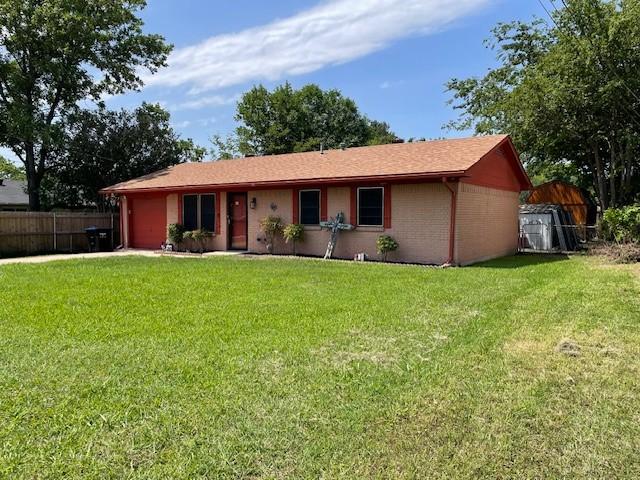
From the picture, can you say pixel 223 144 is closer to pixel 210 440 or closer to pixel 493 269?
pixel 493 269

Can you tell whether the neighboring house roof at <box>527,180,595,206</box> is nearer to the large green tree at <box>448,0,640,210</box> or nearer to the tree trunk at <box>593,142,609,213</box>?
the large green tree at <box>448,0,640,210</box>

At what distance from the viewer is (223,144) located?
42094 mm

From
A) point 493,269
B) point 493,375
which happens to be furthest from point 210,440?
point 493,269

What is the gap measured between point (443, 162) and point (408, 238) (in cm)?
212

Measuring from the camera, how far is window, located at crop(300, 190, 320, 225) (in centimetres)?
1419

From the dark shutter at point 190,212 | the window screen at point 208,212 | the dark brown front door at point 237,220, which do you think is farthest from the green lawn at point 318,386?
the dark shutter at point 190,212

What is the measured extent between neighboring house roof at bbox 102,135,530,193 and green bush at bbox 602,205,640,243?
3.55 meters

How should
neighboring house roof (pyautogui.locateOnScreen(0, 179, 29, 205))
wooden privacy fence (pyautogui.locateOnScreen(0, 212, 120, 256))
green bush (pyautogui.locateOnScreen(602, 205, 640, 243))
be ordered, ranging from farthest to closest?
1. neighboring house roof (pyautogui.locateOnScreen(0, 179, 29, 205))
2. wooden privacy fence (pyautogui.locateOnScreen(0, 212, 120, 256))
3. green bush (pyautogui.locateOnScreen(602, 205, 640, 243))

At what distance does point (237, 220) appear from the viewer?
1582cm

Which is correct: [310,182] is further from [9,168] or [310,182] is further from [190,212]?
[9,168]

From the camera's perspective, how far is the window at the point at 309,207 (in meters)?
14.2

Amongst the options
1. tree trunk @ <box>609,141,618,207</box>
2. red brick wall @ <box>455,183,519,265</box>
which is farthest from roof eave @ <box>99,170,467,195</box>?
tree trunk @ <box>609,141,618,207</box>

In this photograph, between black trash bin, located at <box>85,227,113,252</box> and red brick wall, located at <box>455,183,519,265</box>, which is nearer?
red brick wall, located at <box>455,183,519,265</box>

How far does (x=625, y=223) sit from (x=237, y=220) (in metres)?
11.1
